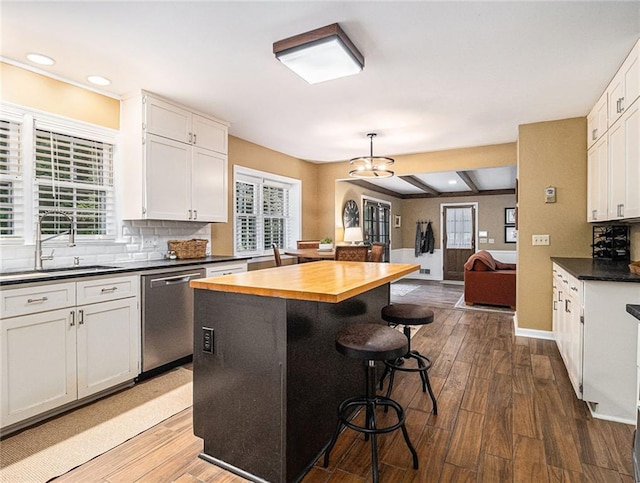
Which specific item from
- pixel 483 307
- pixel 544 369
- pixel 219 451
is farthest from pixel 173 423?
pixel 483 307

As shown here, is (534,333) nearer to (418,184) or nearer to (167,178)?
(418,184)

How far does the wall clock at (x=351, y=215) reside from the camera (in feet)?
22.1

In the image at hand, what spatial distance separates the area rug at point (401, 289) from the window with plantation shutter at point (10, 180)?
5917 mm

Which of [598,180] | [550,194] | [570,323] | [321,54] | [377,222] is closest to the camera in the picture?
[321,54]

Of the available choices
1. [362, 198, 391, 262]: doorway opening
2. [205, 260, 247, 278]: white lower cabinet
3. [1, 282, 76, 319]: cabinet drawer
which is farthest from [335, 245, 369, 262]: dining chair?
[362, 198, 391, 262]: doorway opening

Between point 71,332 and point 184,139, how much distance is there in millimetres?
2049

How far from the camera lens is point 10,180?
8.51 feet

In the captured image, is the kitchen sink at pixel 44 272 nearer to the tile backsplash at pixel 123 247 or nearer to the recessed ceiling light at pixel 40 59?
the tile backsplash at pixel 123 247

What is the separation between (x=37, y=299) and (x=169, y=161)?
169 centimetres

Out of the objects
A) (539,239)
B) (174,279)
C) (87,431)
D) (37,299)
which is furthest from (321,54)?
(539,239)

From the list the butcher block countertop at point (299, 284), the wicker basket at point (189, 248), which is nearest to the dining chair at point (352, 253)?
the wicker basket at point (189, 248)

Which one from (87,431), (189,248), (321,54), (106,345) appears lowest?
(87,431)

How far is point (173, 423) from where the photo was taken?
7.42 ft

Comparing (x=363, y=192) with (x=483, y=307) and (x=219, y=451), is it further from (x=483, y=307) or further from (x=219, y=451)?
(x=219, y=451)
